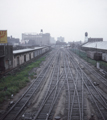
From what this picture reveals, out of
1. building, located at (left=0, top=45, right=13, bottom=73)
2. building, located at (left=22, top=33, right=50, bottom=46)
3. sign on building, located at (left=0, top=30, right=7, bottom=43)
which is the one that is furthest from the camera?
building, located at (left=22, top=33, right=50, bottom=46)

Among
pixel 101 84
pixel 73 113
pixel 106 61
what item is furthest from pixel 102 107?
pixel 106 61

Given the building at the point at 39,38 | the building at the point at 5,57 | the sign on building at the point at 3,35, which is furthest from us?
the building at the point at 39,38

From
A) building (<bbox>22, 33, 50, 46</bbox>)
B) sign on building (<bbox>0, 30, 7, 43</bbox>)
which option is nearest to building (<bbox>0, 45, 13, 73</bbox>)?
sign on building (<bbox>0, 30, 7, 43</bbox>)

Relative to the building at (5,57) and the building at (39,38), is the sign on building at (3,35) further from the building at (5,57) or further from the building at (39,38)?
the building at (39,38)

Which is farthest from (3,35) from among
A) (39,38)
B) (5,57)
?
(39,38)

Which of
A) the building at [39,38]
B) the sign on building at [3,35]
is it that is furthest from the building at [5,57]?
the building at [39,38]

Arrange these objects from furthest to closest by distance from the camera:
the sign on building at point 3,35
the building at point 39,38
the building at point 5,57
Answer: the building at point 39,38 < the sign on building at point 3,35 < the building at point 5,57

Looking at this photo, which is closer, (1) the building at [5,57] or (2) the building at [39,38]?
(1) the building at [5,57]

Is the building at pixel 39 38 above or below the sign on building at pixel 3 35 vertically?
above

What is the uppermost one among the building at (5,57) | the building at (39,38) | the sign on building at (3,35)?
the building at (39,38)

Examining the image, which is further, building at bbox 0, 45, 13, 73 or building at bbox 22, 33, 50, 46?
building at bbox 22, 33, 50, 46

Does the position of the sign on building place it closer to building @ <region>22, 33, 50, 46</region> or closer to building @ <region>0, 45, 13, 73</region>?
building @ <region>0, 45, 13, 73</region>

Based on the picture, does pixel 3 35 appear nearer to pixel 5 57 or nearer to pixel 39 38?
pixel 5 57

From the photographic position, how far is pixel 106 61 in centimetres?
2575
